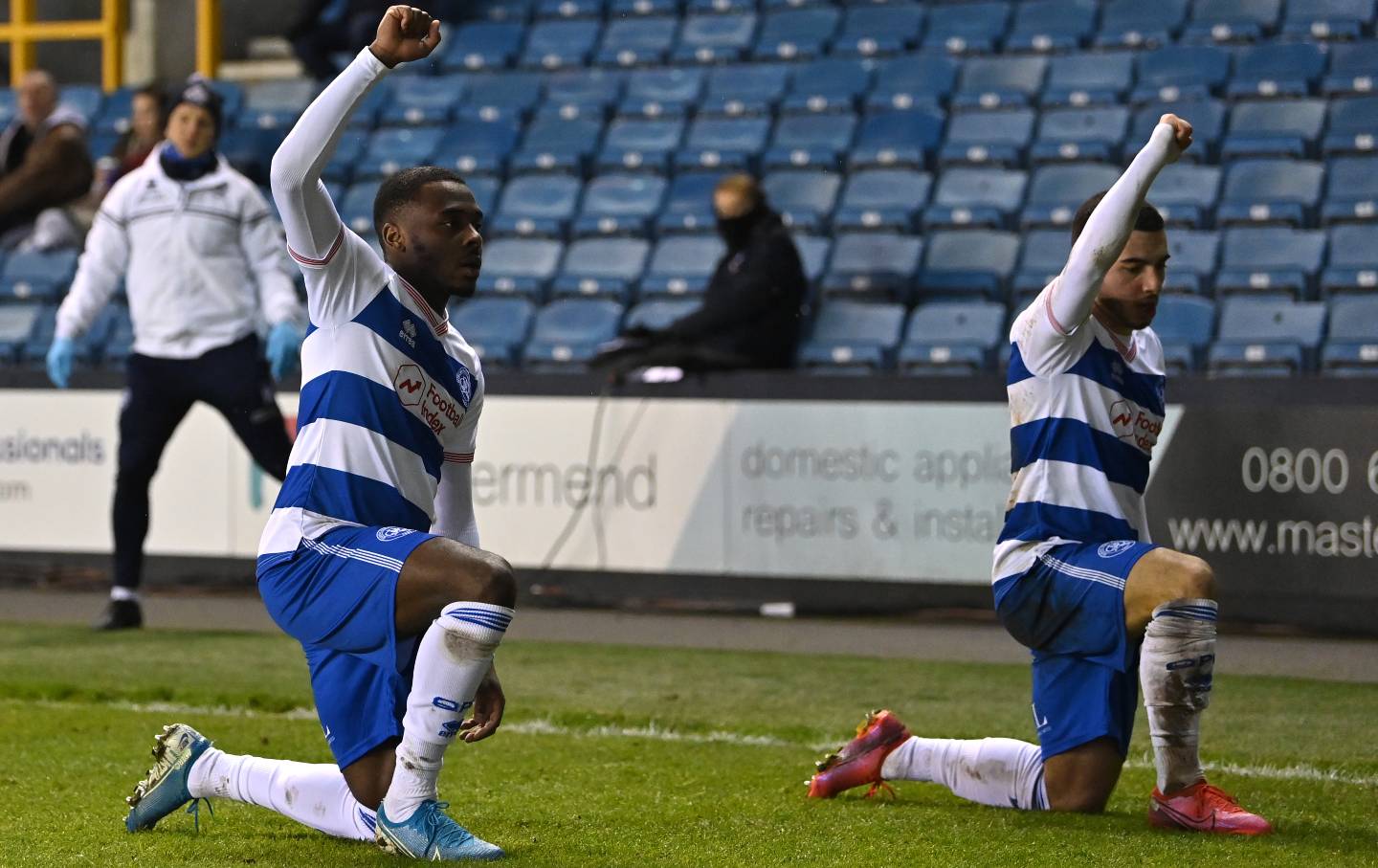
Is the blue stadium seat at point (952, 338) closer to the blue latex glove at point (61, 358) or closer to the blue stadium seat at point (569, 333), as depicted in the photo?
the blue stadium seat at point (569, 333)

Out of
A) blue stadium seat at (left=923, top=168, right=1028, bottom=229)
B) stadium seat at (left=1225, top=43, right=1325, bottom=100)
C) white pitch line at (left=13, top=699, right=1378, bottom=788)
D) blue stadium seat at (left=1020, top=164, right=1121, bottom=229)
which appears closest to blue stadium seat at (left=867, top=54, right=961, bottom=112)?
blue stadium seat at (left=923, top=168, right=1028, bottom=229)

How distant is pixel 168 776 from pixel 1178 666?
7.73ft

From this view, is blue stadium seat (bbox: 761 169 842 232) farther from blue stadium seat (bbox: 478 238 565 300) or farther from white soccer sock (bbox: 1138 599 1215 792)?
white soccer sock (bbox: 1138 599 1215 792)

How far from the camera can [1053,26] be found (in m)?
12.8

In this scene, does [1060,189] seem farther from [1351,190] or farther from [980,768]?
[980,768]

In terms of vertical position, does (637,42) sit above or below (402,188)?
above

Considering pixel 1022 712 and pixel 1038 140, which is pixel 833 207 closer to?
pixel 1038 140

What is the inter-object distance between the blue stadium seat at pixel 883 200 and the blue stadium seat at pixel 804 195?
0.10 metres

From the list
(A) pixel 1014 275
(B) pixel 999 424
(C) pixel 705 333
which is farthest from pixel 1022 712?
(A) pixel 1014 275

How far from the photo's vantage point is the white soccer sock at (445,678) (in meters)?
4.02

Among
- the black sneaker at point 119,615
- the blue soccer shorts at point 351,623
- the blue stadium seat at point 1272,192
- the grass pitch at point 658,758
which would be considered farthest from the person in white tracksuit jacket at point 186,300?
the blue stadium seat at point 1272,192

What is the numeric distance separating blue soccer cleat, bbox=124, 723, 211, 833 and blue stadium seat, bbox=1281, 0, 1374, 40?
375 inches

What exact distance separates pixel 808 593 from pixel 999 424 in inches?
51.0

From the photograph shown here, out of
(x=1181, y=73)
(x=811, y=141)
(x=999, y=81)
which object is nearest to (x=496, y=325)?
(x=811, y=141)
